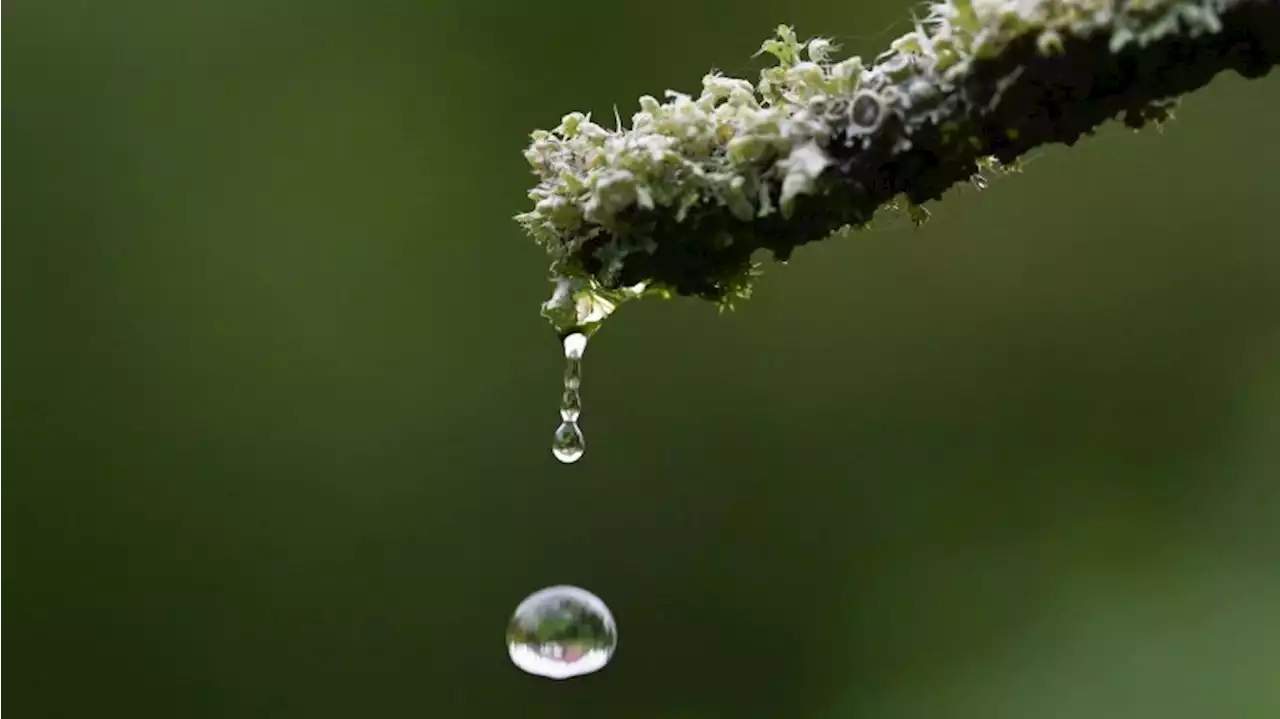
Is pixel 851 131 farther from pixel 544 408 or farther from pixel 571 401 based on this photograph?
→ pixel 544 408

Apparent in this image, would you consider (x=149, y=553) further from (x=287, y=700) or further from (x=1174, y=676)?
(x=1174, y=676)

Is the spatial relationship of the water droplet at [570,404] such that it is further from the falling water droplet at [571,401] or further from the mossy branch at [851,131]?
the mossy branch at [851,131]

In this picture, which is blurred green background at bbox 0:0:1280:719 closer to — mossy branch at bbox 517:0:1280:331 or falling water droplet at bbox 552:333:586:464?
falling water droplet at bbox 552:333:586:464

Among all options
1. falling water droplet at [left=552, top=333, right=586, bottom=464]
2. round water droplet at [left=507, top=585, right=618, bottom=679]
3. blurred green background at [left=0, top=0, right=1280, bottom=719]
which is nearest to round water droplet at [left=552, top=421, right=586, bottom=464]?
falling water droplet at [left=552, top=333, right=586, bottom=464]

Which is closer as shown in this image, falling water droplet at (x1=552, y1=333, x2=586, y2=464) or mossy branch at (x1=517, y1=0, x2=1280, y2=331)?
mossy branch at (x1=517, y1=0, x2=1280, y2=331)

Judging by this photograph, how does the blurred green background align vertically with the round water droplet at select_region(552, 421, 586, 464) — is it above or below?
above

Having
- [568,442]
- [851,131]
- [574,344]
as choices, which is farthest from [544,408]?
[851,131]
